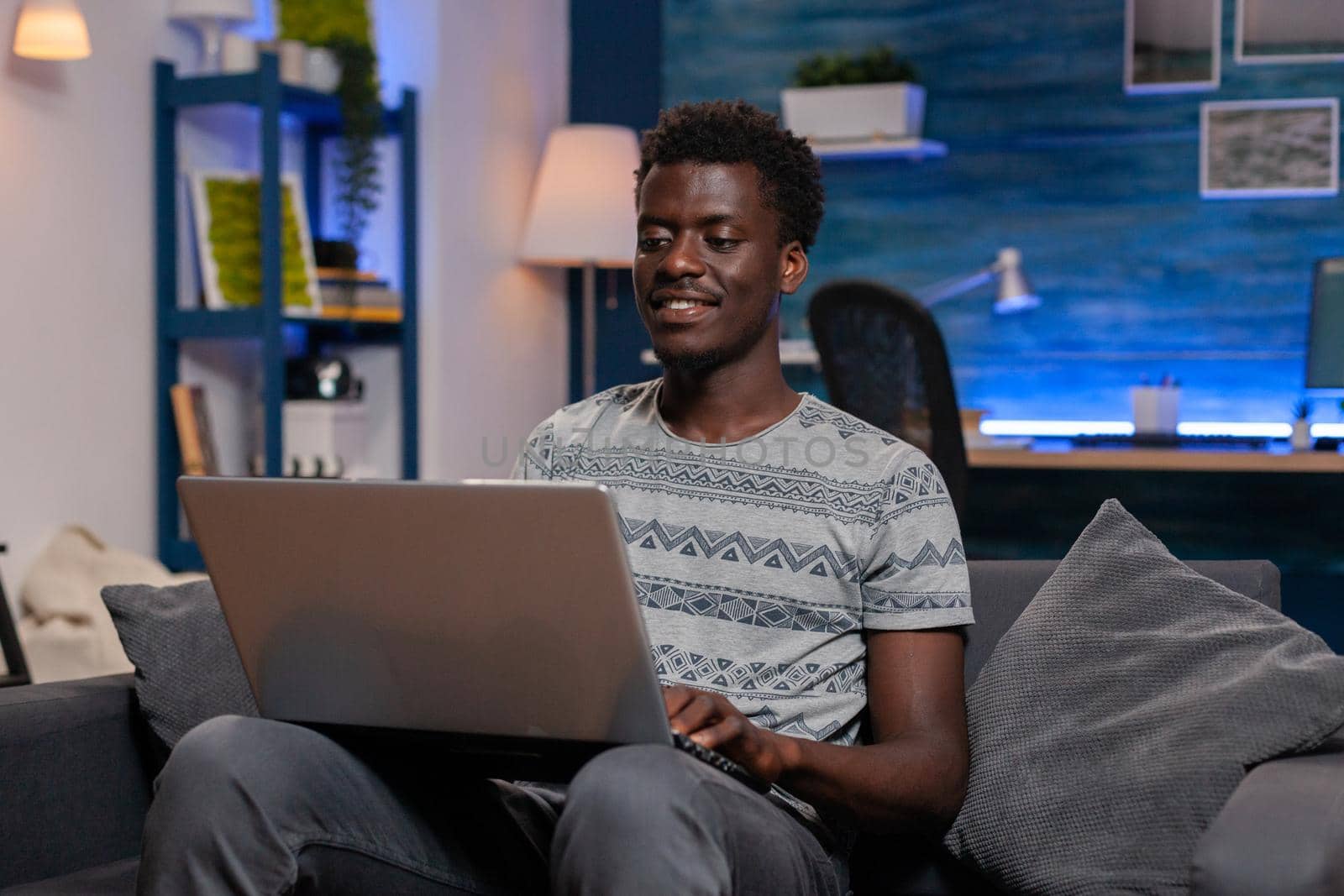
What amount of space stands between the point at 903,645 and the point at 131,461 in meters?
2.38

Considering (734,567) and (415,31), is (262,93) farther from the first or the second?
(734,567)

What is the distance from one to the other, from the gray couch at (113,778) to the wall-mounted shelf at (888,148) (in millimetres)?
2355

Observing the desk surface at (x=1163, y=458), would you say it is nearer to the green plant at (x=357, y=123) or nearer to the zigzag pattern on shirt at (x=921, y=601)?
the green plant at (x=357, y=123)

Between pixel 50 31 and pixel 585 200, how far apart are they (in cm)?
164

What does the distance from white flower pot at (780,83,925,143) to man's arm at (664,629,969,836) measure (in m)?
2.68

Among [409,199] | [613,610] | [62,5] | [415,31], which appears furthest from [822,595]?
[415,31]

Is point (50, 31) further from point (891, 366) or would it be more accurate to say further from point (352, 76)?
point (891, 366)

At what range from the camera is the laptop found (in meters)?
1.12

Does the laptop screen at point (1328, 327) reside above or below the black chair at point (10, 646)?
above

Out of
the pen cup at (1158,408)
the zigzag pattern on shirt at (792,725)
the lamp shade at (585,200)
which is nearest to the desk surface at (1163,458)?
the pen cup at (1158,408)

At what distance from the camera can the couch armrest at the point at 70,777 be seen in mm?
1544

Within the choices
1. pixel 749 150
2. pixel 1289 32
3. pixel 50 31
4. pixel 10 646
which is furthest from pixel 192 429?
pixel 1289 32

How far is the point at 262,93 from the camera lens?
3.28 metres

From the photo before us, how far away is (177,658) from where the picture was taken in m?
1.68
